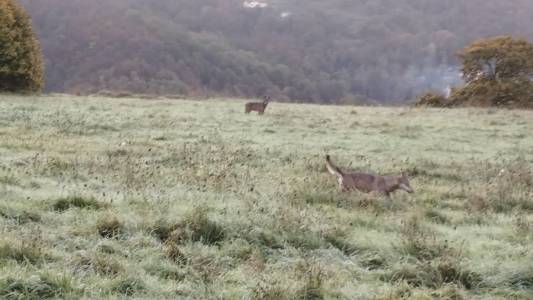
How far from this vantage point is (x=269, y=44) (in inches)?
5418

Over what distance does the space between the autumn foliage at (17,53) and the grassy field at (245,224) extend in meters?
16.2

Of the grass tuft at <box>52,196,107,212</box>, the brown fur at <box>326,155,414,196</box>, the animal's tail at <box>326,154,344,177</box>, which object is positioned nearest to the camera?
the grass tuft at <box>52,196,107,212</box>

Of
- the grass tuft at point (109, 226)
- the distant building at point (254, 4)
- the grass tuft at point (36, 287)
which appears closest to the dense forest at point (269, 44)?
the distant building at point (254, 4)

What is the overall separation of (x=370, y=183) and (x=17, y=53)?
24.9 meters

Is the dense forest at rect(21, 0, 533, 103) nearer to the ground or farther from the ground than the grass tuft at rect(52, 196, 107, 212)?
farther from the ground

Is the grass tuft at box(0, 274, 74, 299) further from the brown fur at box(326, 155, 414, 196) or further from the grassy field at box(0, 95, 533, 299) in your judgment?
the brown fur at box(326, 155, 414, 196)

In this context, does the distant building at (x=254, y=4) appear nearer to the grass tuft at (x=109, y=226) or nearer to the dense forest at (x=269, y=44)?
the dense forest at (x=269, y=44)

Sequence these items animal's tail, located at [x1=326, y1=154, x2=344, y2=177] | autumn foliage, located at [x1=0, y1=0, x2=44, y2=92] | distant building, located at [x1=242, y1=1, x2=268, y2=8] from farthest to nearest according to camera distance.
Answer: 1. distant building, located at [x1=242, y1=1, x2=268, y2=8]
2. autumn foliage, located at [x1=0, y1=0, x2=44, y2=92]
3. animal's tail, located at [x1=326, y1=154, x2=344, y2=177]

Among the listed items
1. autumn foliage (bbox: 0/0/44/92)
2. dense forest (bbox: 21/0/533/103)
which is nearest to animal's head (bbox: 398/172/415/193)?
autumn foliage (bbox: 0/0/44/92)

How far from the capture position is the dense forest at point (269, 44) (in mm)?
91688

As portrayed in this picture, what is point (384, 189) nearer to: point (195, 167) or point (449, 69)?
point (195, 167)

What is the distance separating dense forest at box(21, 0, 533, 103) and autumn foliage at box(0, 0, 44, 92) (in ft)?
87.5

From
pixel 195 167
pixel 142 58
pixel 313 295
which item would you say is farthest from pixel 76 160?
pixel 142 58

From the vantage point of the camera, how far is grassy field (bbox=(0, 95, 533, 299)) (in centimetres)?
487
